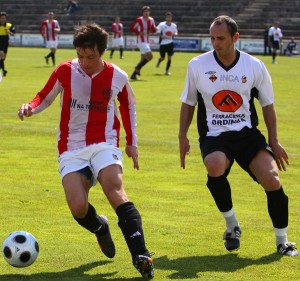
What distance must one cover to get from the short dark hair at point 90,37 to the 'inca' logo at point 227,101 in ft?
4.02

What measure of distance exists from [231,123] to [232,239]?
996 millimetres

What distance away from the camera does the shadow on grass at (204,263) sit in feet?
23.7

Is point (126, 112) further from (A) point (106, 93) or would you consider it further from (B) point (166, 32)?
(B) point (166, 32)

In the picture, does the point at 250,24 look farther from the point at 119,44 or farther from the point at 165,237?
the point at 165,237

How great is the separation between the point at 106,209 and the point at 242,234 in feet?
6.07

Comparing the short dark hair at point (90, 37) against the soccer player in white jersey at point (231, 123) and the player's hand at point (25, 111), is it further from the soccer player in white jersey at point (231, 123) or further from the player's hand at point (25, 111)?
the soccer player in white jersey at point (231, 123)

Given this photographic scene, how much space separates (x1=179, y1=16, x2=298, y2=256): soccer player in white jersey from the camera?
25.4 feet

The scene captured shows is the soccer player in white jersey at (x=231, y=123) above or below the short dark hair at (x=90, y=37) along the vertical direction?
below

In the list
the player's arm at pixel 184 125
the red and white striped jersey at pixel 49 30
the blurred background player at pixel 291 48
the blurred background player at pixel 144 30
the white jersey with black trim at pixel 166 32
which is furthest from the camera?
the blurred background player at pixel 291 48

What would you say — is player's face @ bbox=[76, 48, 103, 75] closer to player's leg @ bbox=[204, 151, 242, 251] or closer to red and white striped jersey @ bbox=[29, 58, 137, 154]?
red and white striped jersey @ bbox=[29, 58, 137, 154]

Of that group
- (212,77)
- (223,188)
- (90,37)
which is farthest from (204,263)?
(90,37)

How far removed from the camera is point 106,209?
1002cm

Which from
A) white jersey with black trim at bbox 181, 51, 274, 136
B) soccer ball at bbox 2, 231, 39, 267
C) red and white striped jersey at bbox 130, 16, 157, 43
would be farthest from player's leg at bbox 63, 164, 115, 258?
red and white striped jersey at bbox 130, 16, 157, 43

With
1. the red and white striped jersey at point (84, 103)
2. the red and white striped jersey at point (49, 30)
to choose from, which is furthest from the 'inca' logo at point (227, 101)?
the red and white striped jersey at point (49, 30)
